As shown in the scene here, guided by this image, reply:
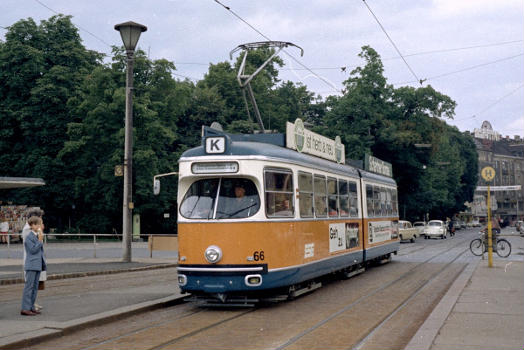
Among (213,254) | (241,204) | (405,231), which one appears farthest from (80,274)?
(405,231)

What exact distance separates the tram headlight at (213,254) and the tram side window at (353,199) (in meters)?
6.12

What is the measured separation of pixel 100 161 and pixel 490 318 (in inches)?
1533

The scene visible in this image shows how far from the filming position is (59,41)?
4616 cm

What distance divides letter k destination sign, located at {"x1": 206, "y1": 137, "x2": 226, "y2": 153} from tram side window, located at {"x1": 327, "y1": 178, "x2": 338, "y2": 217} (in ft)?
12.3

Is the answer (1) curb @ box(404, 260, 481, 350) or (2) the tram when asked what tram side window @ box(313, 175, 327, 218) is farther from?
(1) curb @ box(404, 260, 481, 350)

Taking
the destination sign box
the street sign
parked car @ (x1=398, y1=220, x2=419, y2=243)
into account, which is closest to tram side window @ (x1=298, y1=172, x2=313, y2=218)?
the destination sign box

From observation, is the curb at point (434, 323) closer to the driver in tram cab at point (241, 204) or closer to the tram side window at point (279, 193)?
the tram side window at point (279, 193)

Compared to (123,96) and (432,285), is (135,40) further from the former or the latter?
(123,96)

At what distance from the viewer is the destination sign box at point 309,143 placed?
13.0 metres

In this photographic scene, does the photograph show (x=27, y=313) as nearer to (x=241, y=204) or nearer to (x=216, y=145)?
(x=241, y=204)

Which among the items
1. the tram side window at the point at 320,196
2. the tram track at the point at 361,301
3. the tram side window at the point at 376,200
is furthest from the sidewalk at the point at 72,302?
the tram side window at the point at 376,200

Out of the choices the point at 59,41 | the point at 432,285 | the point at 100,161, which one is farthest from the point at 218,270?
the point at 59,41

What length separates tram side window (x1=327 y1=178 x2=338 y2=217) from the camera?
1429 cm

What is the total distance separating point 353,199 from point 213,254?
21.8 feet
